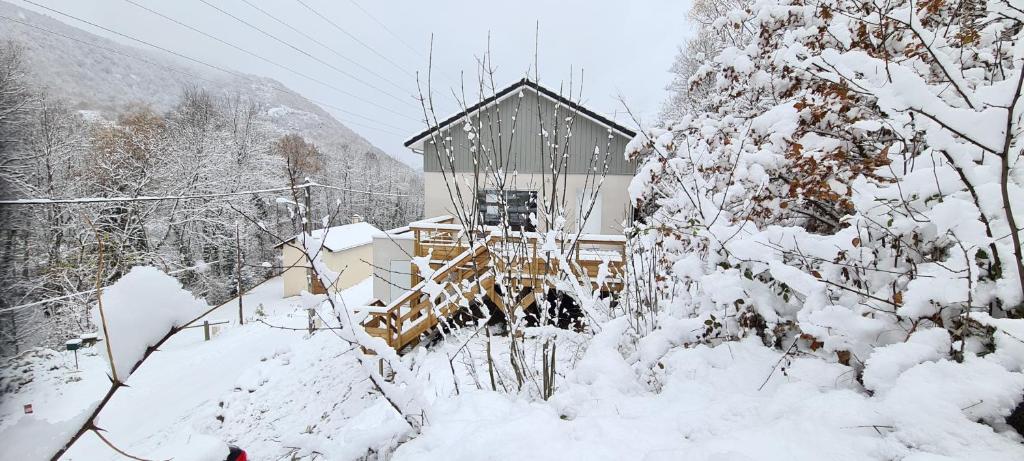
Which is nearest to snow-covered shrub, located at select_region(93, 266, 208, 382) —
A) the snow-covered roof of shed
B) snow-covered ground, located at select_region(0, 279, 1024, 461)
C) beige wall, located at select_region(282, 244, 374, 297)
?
snow-covered ground, located at select_region(0, 279, 1024, 461)

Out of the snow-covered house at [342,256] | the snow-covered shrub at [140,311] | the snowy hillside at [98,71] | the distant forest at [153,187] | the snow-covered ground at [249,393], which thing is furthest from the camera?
the snow-covered house at [342,256]

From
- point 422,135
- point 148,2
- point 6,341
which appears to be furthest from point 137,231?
point 6,341

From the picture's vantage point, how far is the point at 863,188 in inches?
70.2

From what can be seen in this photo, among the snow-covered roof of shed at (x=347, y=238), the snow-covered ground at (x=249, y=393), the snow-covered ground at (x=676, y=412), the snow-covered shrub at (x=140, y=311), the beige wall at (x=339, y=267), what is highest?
the snow-covered shrub at (x=140, y=311)

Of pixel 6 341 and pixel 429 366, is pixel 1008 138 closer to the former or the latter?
pixel 6 341

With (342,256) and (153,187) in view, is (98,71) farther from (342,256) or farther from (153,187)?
(342,256)

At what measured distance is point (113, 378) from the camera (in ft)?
2.26

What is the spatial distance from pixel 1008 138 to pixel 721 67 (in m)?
2.78

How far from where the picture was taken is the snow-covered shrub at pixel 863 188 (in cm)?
135

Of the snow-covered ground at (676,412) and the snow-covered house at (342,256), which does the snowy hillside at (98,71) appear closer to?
the snow-covered ground at (676,412)

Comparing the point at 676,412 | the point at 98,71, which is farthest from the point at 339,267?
the point at 676,412

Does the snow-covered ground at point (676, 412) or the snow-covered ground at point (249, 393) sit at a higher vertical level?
the snow-covered ground at point (676, 412)

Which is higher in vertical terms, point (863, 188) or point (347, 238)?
point (863, 188)

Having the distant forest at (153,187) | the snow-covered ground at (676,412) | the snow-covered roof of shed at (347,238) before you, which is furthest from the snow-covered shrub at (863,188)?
the snow-covered roof of shed at (347,238)
